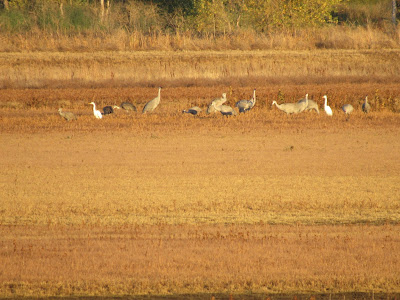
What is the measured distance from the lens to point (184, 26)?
1419 inches

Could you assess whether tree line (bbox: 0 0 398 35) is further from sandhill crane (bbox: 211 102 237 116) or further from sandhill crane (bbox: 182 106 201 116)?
sandhill crane (bbox: 211 102 237 116)

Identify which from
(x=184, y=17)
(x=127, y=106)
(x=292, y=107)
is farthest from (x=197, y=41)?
(x=292, y=107)

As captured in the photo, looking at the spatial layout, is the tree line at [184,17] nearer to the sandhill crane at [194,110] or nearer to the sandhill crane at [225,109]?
the sandhill crane at [194,110]

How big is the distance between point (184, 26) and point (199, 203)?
2613 cm

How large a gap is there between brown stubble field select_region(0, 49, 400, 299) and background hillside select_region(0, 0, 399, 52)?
30.9 feet

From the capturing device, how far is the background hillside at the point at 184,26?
31.4 m

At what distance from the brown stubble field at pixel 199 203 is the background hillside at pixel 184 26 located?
9.41 metres

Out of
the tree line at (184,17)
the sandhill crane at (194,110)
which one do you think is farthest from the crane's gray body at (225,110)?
the tree line at (184,17)

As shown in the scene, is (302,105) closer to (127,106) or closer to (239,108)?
(239,108)

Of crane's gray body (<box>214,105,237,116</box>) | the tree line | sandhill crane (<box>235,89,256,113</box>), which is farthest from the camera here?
the tree line

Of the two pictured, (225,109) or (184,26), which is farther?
(184,26)

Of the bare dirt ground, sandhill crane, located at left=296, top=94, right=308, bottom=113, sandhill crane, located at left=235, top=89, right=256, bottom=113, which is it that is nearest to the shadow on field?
the bare dirt ground

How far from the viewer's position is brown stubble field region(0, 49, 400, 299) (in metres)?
7.46

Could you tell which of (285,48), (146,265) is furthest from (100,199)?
(285,48)
